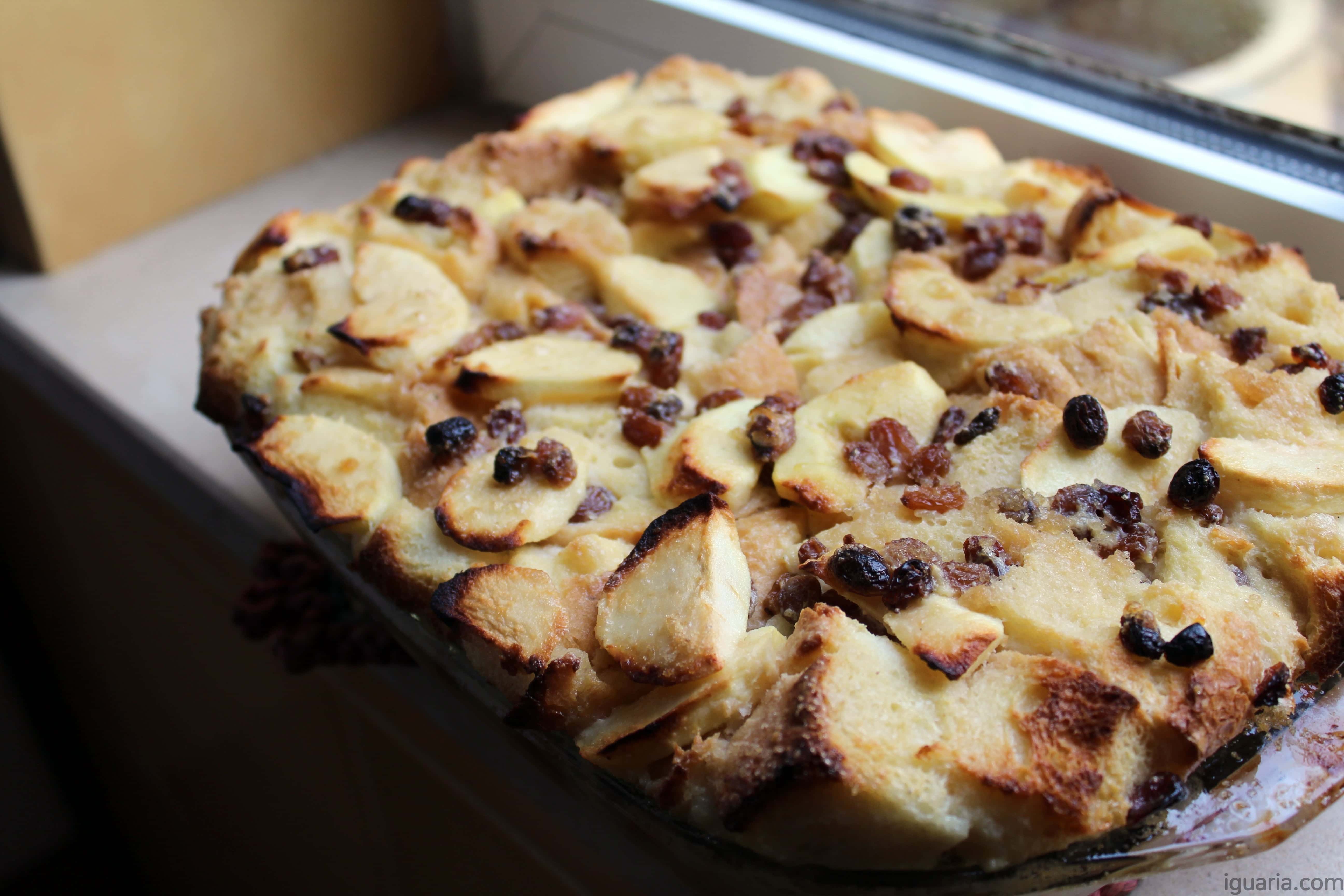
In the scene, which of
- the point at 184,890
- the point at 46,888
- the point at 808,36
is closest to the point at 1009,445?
the point at 808,36

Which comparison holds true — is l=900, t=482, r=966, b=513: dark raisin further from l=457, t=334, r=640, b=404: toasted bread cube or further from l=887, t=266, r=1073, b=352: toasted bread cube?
l=457, t=334, r=640, b=404: toasted bread cube

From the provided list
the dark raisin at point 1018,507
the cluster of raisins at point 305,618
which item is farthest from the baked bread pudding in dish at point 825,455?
the cluster of raisins at point 305,618

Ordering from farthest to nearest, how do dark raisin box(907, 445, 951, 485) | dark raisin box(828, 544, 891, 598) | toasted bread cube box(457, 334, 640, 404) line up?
toasted bread cube box(457, 334, 640, 404) < dark raisin box(907, 445, 951, 485) < dark raisin box(828, 544, 891, 598)

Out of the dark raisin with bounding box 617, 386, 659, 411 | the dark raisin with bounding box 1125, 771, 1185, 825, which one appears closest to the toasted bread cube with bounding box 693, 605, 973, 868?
the dark raisin with bounding box 1125, 771, 1185, 825

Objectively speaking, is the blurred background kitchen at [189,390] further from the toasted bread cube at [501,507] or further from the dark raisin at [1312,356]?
the dark raisin at [1312,356]

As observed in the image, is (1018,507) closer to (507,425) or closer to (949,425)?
(949,425)

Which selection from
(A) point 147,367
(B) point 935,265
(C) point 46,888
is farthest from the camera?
(C) point 46,888

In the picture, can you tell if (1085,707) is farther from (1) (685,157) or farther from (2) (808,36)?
(2) (808,36)
